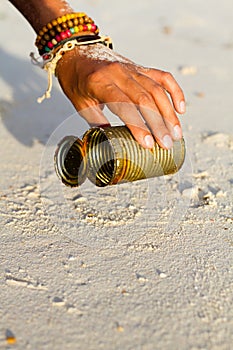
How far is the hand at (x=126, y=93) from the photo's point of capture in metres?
1.92

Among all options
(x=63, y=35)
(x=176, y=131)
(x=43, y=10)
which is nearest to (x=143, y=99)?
(x=176, y=131)

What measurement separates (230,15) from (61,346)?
3.76 meters

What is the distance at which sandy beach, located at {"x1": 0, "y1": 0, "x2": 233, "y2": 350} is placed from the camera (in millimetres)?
1767

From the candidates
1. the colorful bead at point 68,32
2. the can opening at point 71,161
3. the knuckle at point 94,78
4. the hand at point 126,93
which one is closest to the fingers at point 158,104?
the hand at point 126,93

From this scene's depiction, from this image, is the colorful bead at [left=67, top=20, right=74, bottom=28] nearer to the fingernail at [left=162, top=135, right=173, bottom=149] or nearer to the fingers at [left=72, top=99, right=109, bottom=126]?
the fingers at [left=72, top=99, right=109, bottom=126]

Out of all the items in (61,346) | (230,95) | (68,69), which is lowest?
(230,95)

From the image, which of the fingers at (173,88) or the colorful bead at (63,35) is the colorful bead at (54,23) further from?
the fingers at (173,88)

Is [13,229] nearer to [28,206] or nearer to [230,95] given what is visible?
[28,206]

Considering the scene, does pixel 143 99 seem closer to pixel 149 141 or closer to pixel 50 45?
pixel 149 141

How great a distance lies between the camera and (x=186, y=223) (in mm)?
2326

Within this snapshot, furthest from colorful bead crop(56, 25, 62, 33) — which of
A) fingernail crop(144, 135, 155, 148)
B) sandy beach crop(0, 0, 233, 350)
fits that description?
fingernail crop(144, 135, 155, 148)

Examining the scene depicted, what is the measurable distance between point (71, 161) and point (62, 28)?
0.51m

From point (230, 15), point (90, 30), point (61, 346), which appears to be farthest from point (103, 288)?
point (230, 15)

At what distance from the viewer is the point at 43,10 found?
2.32m
